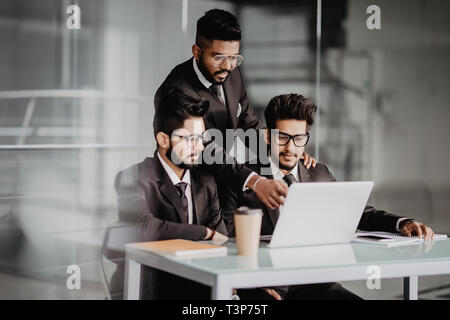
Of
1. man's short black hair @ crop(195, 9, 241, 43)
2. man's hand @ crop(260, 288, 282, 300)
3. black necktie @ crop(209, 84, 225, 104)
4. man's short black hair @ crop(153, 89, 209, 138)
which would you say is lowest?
man's hand @ crop(260, 288, 282, 300)

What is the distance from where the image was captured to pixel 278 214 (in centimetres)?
311

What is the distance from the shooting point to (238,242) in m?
2.27

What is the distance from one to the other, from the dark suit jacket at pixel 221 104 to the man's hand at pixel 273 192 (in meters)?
0.32

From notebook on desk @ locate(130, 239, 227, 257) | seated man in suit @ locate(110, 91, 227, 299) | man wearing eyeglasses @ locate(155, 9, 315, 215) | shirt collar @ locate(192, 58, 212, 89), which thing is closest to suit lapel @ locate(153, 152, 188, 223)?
seated man in suit @ locate(110, 91, 227, 299)

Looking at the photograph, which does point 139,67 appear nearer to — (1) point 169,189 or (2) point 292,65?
(1) point 169,189

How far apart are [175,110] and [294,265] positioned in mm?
1317

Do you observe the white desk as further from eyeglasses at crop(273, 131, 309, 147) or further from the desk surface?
eyeglasses at crop(273, 131, 309, 147)

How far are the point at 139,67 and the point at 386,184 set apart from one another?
7.15ft

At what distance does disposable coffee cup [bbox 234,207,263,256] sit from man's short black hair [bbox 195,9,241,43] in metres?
1.42

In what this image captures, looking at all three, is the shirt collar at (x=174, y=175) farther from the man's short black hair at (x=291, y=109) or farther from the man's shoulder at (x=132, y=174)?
the man's short black hair at (x=291, y=109)

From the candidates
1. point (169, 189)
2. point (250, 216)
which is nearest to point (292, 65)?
point (169, 189)

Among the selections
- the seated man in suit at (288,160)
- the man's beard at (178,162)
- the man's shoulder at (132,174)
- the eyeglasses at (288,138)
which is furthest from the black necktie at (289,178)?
the man's shoulder at (132,174)

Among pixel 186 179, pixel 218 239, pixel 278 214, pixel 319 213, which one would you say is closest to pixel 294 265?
pixel 319 213

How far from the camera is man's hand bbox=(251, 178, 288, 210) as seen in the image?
271cm
